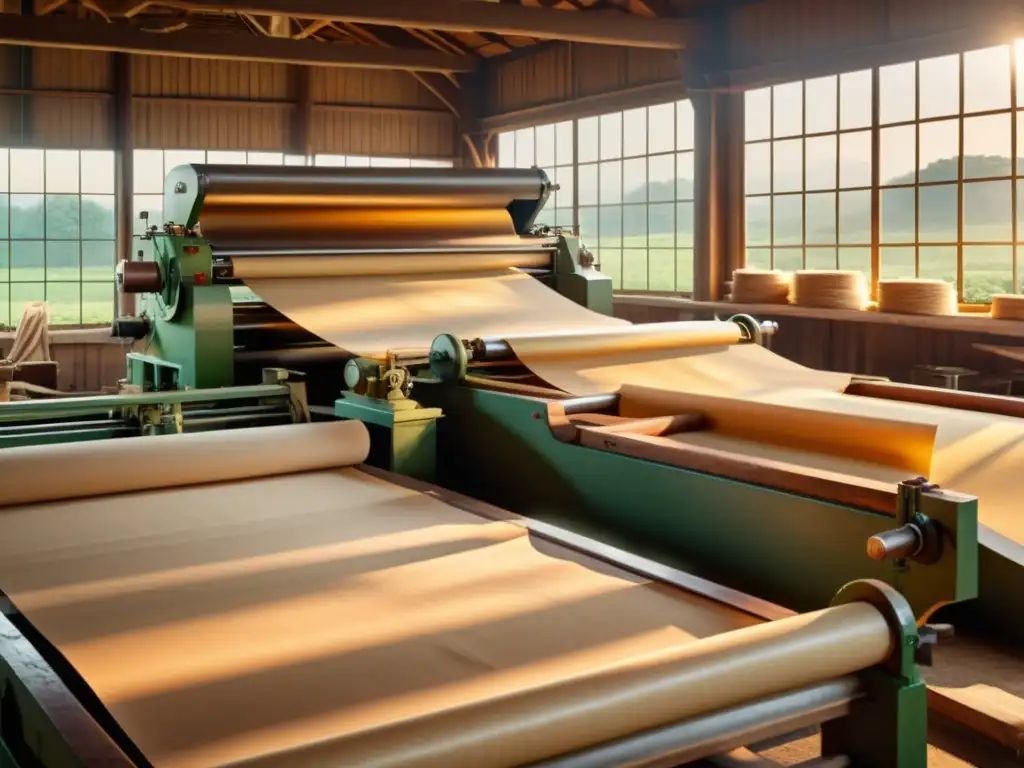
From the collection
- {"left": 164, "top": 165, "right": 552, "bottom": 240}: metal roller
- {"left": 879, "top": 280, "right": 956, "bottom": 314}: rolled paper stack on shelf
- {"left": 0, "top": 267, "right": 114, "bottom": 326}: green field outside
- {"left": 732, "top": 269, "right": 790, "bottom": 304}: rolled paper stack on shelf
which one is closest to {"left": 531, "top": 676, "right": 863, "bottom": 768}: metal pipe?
{"left": 164, "top": 165, "right": 552, "bottom": 240}: metal roller

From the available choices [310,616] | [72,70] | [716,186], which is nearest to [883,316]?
[716,186]

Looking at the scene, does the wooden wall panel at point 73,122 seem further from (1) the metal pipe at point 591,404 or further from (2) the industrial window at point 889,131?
(1) the metal pipe at point 591,404

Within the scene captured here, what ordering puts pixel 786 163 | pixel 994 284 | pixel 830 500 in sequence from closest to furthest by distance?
1. pixel 830 500
2. pixel 786 163
3. pixel 994 284

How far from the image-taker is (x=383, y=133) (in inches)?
472

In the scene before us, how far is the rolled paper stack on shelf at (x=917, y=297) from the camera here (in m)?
6.61

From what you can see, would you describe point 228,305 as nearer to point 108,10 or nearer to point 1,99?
point 108,10

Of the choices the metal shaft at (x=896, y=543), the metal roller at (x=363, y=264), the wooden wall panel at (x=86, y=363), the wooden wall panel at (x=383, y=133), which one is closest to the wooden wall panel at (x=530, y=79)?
the wooden wall panel at (x=383, y=133)

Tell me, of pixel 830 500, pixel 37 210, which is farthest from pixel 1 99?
pixel 37 210

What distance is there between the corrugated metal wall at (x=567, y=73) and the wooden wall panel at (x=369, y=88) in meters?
0.89

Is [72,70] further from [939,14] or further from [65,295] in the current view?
[65,295]

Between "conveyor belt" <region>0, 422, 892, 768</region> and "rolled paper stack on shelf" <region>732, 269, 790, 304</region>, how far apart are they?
518 cm

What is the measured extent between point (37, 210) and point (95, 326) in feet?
58.5

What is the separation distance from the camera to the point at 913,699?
149 cm

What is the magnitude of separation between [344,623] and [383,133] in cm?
1063
